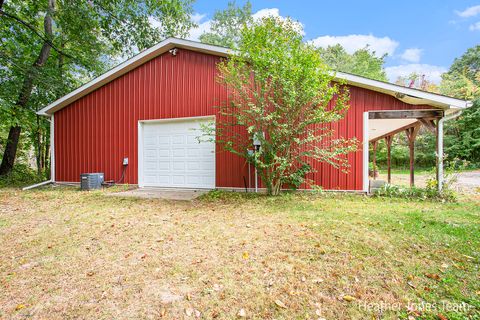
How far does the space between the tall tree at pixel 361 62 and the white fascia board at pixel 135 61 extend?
62.8 feet

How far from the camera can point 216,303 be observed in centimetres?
176

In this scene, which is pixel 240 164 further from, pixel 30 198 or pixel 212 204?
pixel 30 198

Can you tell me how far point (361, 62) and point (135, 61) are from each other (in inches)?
880

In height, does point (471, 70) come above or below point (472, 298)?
above

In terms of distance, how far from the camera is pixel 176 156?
738cm

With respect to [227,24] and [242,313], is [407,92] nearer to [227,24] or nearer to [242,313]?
[242,313]

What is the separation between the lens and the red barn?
5938mm

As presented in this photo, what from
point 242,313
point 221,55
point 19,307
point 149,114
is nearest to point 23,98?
point 149,114

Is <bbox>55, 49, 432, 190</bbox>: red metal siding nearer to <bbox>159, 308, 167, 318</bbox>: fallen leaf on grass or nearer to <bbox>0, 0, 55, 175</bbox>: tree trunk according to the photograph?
<bbox>0, 0, 55, 175</bbox>: tree trunk

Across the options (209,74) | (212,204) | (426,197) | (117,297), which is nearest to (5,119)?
(209,74)

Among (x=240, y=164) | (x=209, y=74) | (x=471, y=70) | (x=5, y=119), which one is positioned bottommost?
(x=240, y=164)

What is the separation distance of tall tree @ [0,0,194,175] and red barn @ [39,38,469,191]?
1605 mm

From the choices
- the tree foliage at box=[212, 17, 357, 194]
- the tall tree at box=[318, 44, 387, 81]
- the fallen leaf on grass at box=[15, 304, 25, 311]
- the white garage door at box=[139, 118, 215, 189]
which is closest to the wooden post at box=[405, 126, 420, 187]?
the tree foliage at box=[212, 17, 357, 194]

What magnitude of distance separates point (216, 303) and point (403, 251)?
210 cm
